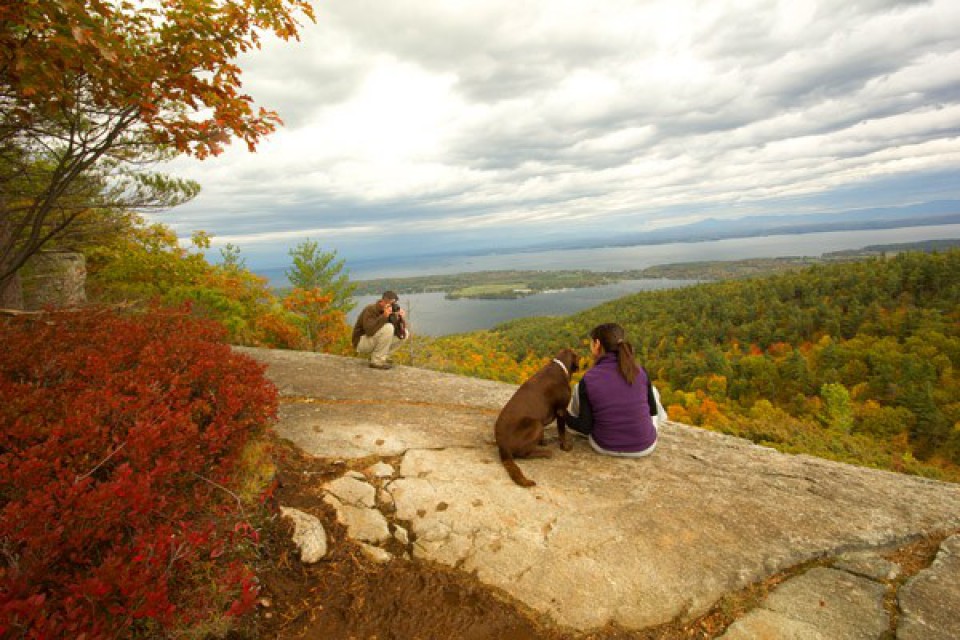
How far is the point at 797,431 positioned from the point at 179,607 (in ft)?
46.5

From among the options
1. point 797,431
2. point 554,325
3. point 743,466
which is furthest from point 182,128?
point 554,325

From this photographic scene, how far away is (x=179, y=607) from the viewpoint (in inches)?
76.9

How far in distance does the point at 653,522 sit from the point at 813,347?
7222 cm

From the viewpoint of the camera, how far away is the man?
8.11m

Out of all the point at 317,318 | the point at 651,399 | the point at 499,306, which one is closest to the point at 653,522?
the point at 651,399

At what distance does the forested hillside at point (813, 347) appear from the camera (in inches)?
1670

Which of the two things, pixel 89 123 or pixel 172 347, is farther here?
pixel 89 123

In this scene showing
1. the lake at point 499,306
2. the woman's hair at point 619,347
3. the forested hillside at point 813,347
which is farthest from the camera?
the lake at point 499,306

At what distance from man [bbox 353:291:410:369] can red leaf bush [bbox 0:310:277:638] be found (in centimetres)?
430

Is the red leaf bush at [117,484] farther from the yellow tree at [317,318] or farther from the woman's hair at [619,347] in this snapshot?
the yellow tree at [317,318]

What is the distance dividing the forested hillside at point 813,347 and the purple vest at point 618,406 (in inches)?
1016

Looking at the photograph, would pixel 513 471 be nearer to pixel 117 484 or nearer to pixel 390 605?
pixel 390 605

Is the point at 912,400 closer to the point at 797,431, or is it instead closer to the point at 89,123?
the point at 797,431

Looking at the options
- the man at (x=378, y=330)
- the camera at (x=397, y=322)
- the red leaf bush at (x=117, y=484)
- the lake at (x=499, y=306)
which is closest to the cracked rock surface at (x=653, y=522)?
the red leaf bush at (x=117, y=484)
